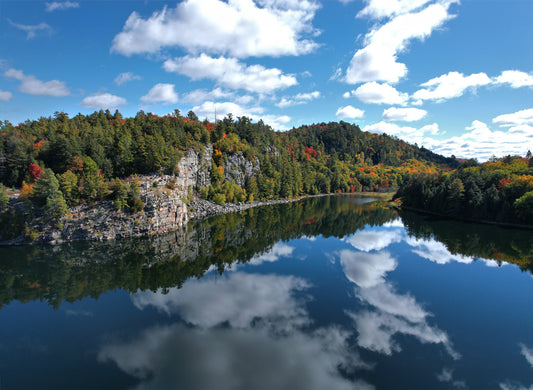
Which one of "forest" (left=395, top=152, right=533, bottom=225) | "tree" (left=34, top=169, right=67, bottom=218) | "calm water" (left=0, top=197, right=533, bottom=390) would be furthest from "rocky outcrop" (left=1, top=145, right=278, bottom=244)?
"forest" (left=395, top=152, right=533, bottom=225)

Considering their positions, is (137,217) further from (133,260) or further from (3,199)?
(3,199)

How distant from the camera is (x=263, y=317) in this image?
70.9 feet

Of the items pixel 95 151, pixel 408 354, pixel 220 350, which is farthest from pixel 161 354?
pixel 95 151

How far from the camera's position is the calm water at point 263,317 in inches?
606

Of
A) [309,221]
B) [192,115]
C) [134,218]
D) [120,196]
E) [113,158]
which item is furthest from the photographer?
[192,115]

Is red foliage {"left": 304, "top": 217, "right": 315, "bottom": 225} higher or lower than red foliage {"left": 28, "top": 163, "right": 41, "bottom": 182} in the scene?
lower

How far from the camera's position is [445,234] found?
168 ft

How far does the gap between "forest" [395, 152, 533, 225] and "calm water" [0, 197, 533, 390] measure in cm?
2112

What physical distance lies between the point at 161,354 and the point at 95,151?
5150cm

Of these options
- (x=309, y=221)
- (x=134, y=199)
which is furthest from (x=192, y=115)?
(x=309, y=221)

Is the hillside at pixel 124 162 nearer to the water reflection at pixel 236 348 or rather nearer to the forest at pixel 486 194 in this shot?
the water reflection at pixel 236 348

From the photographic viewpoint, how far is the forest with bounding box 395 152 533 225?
185ft

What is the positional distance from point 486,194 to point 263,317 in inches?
2667

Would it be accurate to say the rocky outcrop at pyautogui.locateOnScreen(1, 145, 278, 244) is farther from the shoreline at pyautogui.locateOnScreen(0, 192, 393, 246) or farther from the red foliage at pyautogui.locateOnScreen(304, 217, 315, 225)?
the red foliage at pyautogui.locateOnScreen(304, 217, 315, 225)
